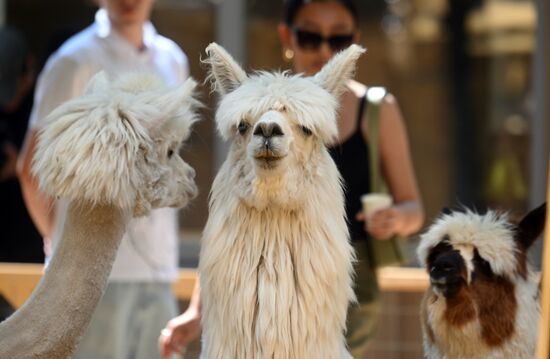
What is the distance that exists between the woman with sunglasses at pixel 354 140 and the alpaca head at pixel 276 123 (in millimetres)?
735

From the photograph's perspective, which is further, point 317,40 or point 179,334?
point 317,40

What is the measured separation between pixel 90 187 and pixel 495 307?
→ 1241 mm

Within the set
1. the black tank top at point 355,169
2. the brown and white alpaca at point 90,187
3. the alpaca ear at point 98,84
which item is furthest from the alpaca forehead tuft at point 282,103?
the black tank top at point 355,169

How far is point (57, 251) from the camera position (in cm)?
333

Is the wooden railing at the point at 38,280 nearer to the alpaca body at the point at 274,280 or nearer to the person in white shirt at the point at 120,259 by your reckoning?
the person in white shirt at the point at 120,259

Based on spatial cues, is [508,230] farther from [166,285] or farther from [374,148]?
[166,285]

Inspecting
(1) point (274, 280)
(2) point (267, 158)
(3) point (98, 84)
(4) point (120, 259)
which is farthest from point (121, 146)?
(4) point (120, 259)

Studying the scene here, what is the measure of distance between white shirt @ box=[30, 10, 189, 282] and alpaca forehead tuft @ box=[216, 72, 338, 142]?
1142 millimetres

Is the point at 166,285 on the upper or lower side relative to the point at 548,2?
lower

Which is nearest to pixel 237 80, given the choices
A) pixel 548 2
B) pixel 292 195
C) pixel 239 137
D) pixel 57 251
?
pixel 239 137

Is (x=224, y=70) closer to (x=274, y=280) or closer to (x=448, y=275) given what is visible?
(x=274, y=280)

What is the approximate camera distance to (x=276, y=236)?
324 cm

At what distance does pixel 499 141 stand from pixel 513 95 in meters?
0.33

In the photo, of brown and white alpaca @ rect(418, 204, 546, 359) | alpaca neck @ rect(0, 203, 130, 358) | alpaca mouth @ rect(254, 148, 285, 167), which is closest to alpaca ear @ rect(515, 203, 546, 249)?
brown and white alpaca @ rect(418, 204, 546, 359)
